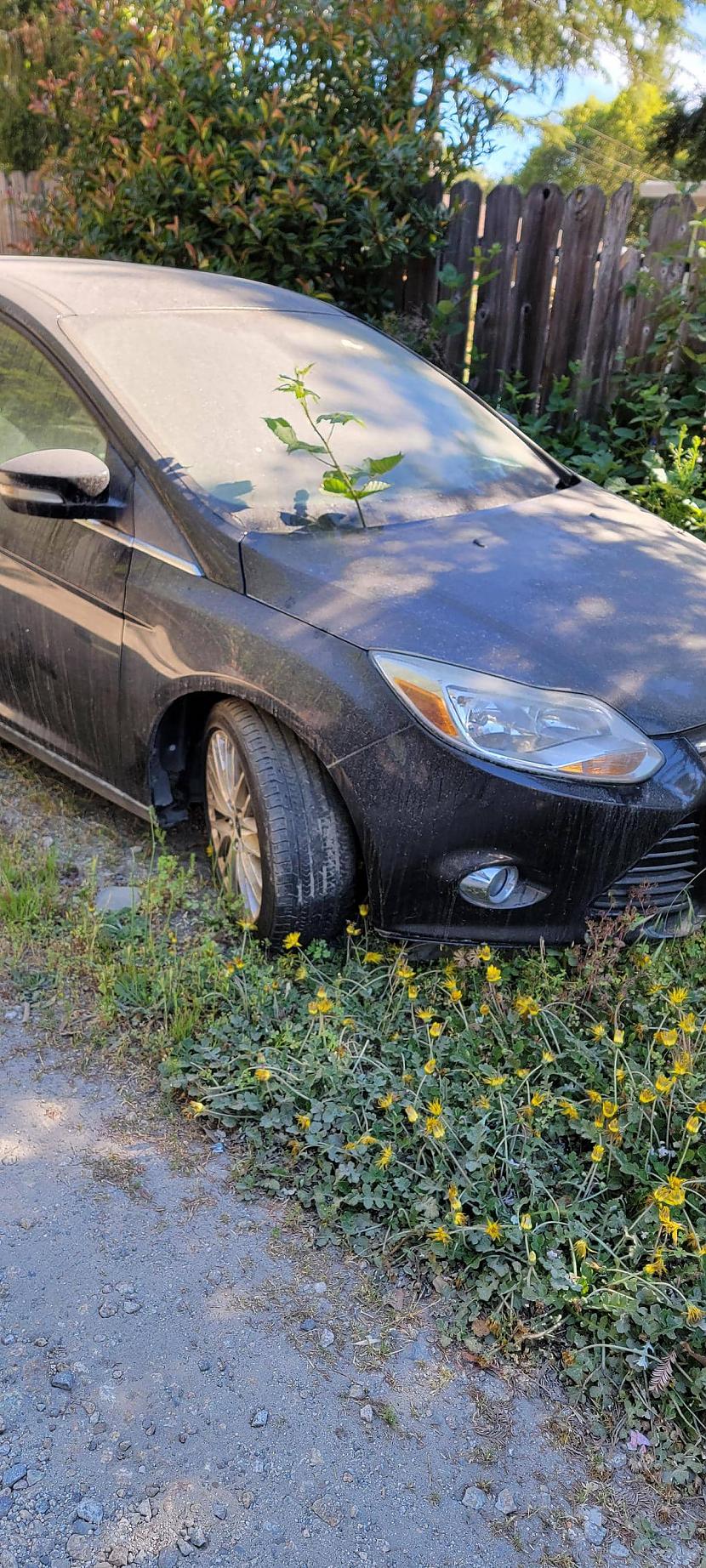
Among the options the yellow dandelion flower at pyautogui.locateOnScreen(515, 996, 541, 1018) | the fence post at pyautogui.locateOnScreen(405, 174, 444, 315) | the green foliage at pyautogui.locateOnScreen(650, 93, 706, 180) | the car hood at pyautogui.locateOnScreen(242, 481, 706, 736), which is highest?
the green foliage at pyautogui.locateOnScreen(650, 93, 706, 180)

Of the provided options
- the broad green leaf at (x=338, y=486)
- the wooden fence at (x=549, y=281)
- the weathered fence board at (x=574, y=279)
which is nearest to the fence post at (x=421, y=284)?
the wooden fence at (x=549, y=281)

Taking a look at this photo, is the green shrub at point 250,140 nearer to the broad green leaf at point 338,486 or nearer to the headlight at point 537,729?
the broad green leaf at point 338,486

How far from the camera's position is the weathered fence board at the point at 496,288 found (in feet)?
19.8

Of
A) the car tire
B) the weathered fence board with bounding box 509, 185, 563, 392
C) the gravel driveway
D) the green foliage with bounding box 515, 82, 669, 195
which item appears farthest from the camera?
the green foliage with bounding box 515, 82, 669, 195

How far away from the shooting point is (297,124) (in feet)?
18.3

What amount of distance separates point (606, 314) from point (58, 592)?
4.00 meters

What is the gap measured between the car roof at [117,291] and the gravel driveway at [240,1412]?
241 centimetres

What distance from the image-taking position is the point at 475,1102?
2.42 metres

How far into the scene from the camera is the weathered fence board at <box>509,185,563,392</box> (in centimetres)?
596

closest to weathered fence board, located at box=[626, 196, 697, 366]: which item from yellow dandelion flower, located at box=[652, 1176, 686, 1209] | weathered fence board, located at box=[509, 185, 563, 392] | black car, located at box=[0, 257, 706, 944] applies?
weathered fence board, located at box=[509, 185, 563, 392]

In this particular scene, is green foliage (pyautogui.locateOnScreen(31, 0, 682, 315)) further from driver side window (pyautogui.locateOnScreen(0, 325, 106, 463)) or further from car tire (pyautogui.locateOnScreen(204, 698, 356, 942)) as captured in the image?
car tire (pyautogui.locateOnScreen(204, 698, 356, 942))

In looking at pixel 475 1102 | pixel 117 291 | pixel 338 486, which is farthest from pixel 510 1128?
pixel 117 291

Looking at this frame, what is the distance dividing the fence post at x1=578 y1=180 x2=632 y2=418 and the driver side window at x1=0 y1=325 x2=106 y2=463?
3.50m

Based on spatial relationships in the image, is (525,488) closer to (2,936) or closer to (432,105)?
(2,936)
